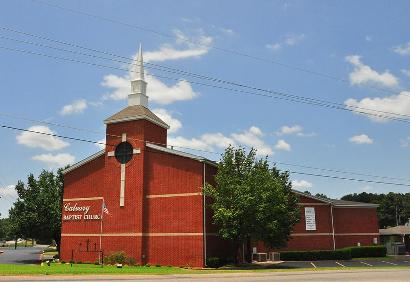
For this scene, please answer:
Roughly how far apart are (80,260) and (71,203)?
19.0ft

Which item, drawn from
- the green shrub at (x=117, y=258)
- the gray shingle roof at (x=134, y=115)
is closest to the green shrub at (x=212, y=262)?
the green shrub at (x=117, y=258)

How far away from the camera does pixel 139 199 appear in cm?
4091

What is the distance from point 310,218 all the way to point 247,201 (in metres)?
20.8

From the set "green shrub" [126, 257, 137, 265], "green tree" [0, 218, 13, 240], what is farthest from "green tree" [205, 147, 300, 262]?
"green tree" [0, 218, 13, 240]

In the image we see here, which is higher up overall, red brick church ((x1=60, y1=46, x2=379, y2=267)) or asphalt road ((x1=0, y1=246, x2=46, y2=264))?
red brick church ((x1=60, y1=46, x2=379, y2=267))

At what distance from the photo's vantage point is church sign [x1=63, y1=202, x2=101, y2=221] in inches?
1719

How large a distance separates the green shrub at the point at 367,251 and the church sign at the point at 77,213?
2901 cm

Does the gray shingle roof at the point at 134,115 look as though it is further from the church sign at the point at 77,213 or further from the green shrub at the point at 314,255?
the green shrub at the point at 314,255

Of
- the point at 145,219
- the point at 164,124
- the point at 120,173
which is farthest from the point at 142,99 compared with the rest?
the point at 145,219

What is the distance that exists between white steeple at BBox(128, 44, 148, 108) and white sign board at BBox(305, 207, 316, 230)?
76.1ft

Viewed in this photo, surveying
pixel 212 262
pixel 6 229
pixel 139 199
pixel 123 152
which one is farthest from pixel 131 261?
pixel 6 229

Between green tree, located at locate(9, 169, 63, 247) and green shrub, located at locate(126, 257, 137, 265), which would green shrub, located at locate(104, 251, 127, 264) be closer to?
green shrub, located at locate(126, 257, 137, 265)

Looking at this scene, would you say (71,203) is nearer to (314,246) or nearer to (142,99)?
(142,99)

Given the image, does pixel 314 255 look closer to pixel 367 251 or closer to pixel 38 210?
pixel 367 251
